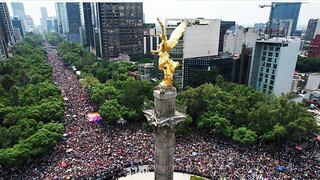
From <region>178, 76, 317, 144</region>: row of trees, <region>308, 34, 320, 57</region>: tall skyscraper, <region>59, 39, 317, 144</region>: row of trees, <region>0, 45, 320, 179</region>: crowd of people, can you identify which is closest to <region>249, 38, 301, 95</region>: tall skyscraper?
<region>59, 39, 317, 144</region>: row of trees

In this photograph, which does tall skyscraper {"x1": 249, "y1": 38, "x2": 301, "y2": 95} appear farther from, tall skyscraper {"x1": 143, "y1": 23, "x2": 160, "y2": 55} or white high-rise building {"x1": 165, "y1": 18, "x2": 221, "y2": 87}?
tall skyscraper {"x1": 143, "y1": 23, "x2": 160, "y2": 55}

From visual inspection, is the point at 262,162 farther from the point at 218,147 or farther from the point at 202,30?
the point at 202,30

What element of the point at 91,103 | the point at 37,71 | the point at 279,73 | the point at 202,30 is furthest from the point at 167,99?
the point at 37,71

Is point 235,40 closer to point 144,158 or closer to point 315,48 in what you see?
point 315,48

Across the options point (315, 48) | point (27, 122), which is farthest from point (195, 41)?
point (315, 48)

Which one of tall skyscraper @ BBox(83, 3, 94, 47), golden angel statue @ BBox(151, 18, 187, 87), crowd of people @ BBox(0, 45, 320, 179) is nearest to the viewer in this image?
golden angel statue @ BBox(151, 18, 187, 87)

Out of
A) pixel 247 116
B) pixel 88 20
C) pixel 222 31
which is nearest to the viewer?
pixel 247 116

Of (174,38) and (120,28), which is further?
(120,28)
